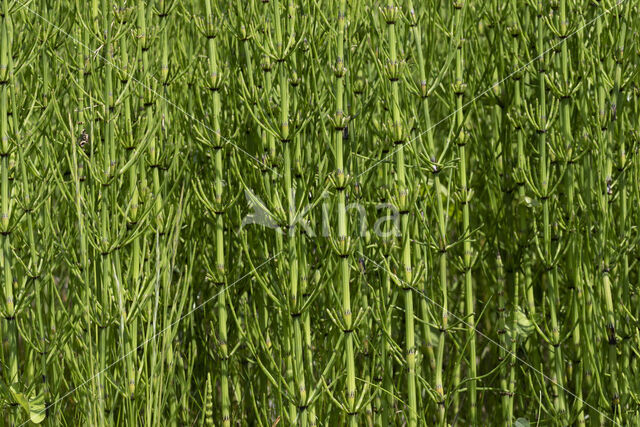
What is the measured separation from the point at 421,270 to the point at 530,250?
645 mm

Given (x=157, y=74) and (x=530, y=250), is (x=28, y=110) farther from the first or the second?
(x=530, y=250)

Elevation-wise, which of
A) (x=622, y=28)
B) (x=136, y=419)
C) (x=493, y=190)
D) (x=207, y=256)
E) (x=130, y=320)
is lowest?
(x=136, y=419)

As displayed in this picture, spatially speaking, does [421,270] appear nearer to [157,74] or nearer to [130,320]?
[130,320]

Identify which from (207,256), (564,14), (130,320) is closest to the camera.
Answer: (130,320)

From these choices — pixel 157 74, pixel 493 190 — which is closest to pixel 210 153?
pixel 157 74

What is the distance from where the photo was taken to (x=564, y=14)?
2.68 metres

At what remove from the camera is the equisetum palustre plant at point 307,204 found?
247 centimetres

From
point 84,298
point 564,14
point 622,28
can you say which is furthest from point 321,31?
point 84,298

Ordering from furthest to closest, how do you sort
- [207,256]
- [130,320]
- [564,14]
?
[207,256], [564,14], [130,320]

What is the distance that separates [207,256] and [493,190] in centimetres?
119

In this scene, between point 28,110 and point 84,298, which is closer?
point 84,298

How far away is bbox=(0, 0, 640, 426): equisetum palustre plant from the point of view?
97.3 inches

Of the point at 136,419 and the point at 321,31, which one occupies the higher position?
the point at 321,31

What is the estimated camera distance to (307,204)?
2562 mm
